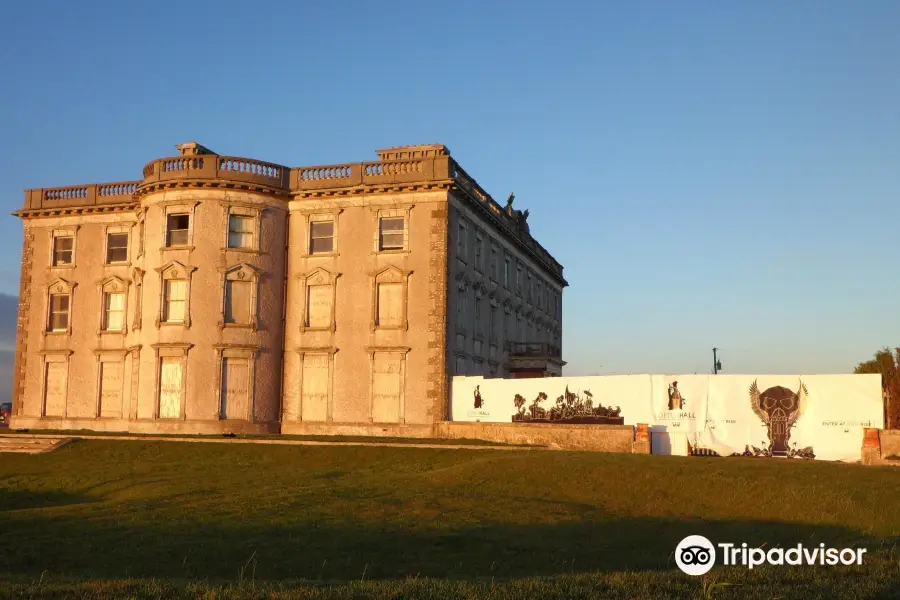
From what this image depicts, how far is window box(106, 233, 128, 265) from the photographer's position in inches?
1989

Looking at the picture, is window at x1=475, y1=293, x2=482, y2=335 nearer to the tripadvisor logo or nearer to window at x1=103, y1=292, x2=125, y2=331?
window at x1=103, y1=292, x2=125, y2=331

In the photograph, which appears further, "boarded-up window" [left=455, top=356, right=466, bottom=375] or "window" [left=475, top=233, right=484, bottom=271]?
"window" [left=475, top=233, right=484, bottom=271]

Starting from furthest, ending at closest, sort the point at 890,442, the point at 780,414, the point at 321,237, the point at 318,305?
the point at 321,237 < the point at 318,305 < the point at 780,414 < the point at 890,442

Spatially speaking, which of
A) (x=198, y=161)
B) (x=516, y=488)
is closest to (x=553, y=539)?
(x=516, y=488)

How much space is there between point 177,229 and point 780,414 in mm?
30091

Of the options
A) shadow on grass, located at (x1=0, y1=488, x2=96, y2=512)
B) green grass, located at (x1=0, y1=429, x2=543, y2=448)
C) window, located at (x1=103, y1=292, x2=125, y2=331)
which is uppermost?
window, located at (x1=103, y1=292, x2=125, y2=331)

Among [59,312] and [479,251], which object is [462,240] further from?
[59,312]

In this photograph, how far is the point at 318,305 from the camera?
152 feet

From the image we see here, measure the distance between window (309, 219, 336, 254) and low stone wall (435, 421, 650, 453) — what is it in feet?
37.0

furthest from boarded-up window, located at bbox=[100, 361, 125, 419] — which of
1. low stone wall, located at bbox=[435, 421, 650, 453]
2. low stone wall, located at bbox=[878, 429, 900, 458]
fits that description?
low stone wall, located at bbox=[878, 429, 900, 458]

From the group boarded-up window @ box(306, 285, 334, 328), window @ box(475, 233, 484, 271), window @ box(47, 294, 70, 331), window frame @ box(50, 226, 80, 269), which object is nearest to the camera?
boarded-up window @ box(306, 285, 334, 328)

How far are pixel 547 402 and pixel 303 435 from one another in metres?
11.9

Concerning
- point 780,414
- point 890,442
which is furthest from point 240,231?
point 890,442

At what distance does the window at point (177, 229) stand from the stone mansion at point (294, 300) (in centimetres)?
9
